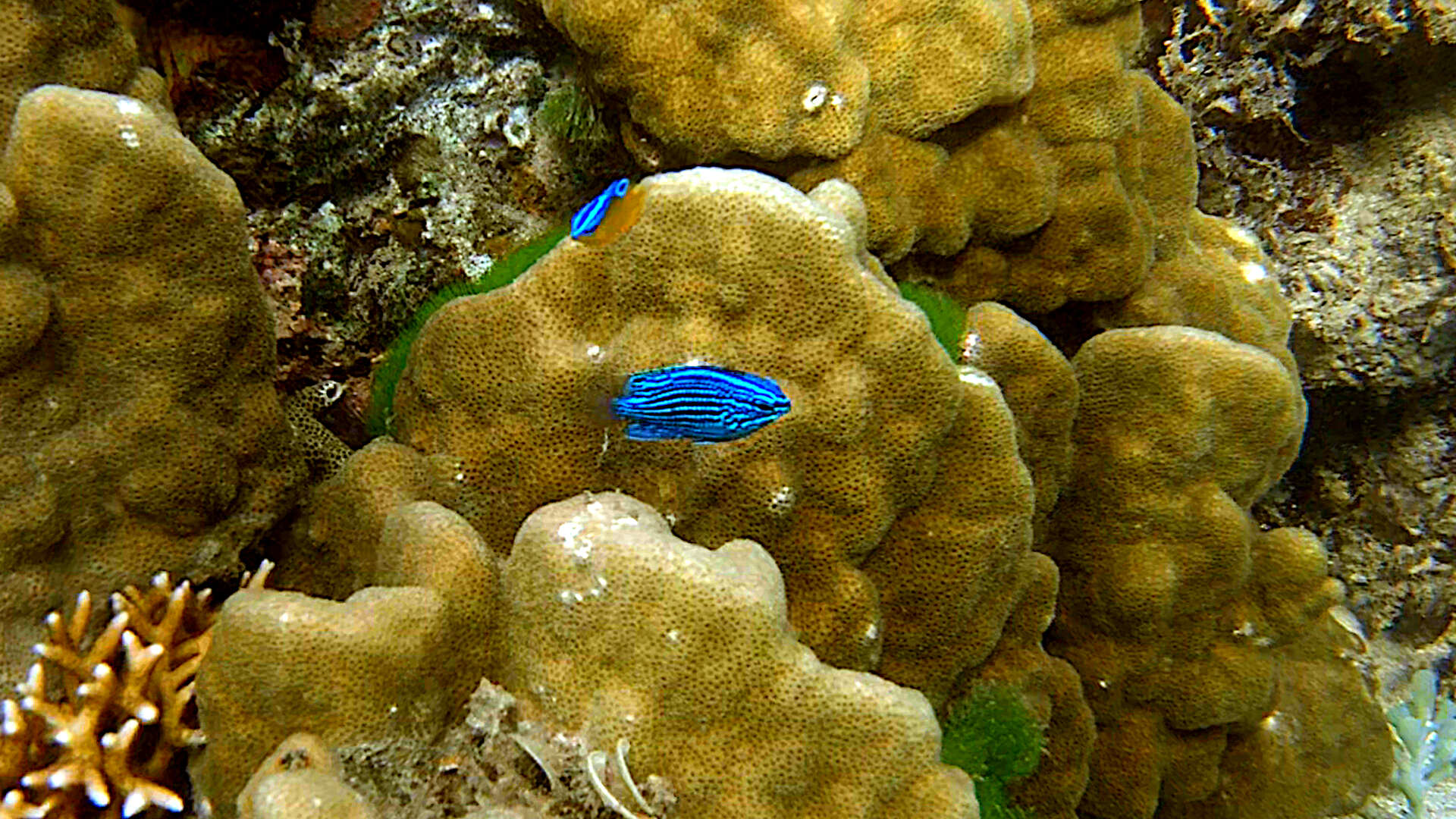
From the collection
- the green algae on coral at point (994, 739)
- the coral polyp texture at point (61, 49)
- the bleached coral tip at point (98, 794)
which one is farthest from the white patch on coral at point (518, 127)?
the green algae on coral at point (994, 739)

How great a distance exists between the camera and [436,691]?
2.54m

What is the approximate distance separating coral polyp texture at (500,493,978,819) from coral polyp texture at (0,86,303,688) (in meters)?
1.34

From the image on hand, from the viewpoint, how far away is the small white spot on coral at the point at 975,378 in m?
3.26

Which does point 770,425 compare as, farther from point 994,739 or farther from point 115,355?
point 115,355

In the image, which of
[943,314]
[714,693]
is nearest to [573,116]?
[943,314]

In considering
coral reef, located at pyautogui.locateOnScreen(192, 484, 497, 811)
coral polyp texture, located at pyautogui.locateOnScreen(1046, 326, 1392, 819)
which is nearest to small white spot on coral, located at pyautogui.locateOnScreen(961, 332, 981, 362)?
coral polyp texture, located at pyautogui.locateOnScreen(1046, 326, 1392, 819)

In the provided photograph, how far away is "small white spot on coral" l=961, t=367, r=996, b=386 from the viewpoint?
3264 millimetres

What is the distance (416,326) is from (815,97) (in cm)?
174

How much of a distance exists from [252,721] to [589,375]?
134cm

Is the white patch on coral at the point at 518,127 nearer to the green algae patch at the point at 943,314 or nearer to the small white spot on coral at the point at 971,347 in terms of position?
the green algae patch at the point at 943,314

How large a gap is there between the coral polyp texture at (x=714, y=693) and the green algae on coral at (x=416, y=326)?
125 centimetres

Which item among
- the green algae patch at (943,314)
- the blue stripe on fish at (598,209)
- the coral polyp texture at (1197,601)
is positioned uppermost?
the blue stripe on fish at (598,209)

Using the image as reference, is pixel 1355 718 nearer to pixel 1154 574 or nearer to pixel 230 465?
pixel 1154 574

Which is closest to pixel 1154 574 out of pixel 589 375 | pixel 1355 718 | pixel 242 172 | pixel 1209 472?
pixel 1209 472
